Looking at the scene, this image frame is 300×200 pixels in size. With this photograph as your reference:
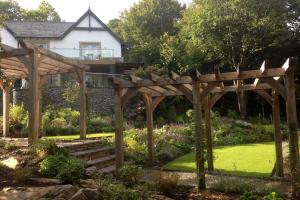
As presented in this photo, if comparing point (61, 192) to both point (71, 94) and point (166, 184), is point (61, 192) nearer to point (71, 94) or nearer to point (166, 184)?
point (166, 184)

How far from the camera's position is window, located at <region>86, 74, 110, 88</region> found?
76.5 feet

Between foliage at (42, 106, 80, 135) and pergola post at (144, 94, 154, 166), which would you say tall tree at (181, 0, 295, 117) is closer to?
foliage at (42, 106, 80, 135)

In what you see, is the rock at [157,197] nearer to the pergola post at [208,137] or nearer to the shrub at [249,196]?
the shrub at [249,196]

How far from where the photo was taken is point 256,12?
24.4 metres

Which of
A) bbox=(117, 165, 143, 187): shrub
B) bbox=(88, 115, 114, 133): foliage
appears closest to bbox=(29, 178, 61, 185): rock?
bbox=(117, 165, 143, 187): shrub

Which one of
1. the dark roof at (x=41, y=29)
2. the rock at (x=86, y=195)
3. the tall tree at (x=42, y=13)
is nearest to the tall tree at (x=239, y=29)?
the dark roof at (x=41, y=29)

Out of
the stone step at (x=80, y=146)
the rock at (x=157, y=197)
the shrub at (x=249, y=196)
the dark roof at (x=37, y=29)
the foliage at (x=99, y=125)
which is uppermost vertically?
the dark roof at (x=37, y=29)

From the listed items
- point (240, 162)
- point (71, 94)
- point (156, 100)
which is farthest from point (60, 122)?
point (240, 162)

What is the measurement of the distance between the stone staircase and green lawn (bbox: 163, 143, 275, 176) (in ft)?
5.70

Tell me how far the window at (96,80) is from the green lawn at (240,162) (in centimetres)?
1181

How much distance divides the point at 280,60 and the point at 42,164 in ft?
77.1

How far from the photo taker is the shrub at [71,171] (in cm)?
763

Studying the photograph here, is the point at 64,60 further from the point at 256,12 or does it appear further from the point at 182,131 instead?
the point at 256,12

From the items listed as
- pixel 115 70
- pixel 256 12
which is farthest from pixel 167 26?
pixel 256 12
